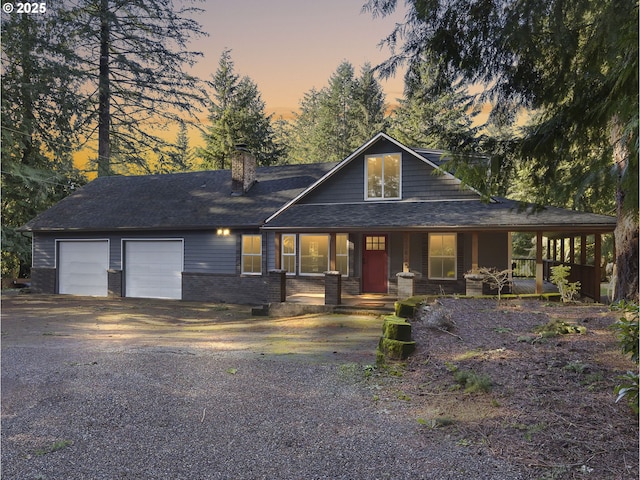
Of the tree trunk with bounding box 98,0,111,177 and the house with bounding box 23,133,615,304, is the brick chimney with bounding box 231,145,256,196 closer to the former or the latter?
the house with bounding box 23,133,615,304

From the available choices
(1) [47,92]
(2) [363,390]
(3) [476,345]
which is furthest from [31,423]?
(1) [47,92]

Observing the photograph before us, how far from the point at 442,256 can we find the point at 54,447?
12.8 metres

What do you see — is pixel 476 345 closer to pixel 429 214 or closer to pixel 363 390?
pixel 363 390

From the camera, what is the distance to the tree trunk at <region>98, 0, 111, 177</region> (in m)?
26.4

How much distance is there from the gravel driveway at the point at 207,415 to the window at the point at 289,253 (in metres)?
7.03

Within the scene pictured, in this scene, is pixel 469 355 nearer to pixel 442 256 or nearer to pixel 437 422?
pixel 437 422

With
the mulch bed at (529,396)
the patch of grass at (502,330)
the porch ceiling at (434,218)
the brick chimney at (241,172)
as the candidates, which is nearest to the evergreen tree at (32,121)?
the brick chimney at (241,172)

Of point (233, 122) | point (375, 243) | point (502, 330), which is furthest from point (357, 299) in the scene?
point (233, 122)

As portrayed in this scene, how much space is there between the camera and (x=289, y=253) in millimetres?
16781

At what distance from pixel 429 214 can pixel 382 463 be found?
421 inches

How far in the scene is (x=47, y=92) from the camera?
20.1 metres

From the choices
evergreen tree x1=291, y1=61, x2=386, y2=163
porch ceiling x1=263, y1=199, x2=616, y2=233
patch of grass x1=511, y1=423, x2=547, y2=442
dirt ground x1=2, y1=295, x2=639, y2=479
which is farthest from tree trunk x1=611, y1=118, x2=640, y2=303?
evergreen tree x1=291, y1=61, x2=386, y2=163

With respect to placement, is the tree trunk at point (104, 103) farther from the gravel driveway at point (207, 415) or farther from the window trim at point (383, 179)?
the gravel driveway at point (207, 415)

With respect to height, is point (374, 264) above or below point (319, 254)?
below
